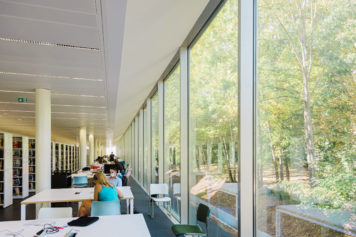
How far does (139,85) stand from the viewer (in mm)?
6949

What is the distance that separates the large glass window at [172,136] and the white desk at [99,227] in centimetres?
241

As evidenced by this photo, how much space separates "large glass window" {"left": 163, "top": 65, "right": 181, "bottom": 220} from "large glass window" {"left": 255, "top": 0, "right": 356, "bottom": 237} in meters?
3.22

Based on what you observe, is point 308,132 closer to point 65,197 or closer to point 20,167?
point 65,197

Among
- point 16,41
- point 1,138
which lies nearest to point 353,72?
point 16,41

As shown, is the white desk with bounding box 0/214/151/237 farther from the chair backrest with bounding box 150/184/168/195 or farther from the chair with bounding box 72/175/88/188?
the chair with bounding box 72/175/88/188

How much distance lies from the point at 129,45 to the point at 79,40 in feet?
2.98

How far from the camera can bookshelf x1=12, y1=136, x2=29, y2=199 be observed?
8703 millimetres

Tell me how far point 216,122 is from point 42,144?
4176mm

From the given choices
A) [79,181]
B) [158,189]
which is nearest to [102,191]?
[158,189]

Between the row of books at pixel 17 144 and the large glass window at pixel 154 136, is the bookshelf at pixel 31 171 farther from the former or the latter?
the large glass window at pixel 154 136

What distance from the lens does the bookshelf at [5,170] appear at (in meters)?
7.46

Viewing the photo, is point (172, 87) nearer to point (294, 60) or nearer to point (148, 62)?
point (148, 62)

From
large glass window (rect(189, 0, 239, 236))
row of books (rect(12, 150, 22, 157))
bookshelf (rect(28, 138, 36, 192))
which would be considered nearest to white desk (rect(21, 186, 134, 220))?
large glass window (rect(189, 0, 239, 236))

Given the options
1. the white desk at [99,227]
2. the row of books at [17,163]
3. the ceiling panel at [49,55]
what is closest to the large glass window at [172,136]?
the ceiling panel at [49,55]
